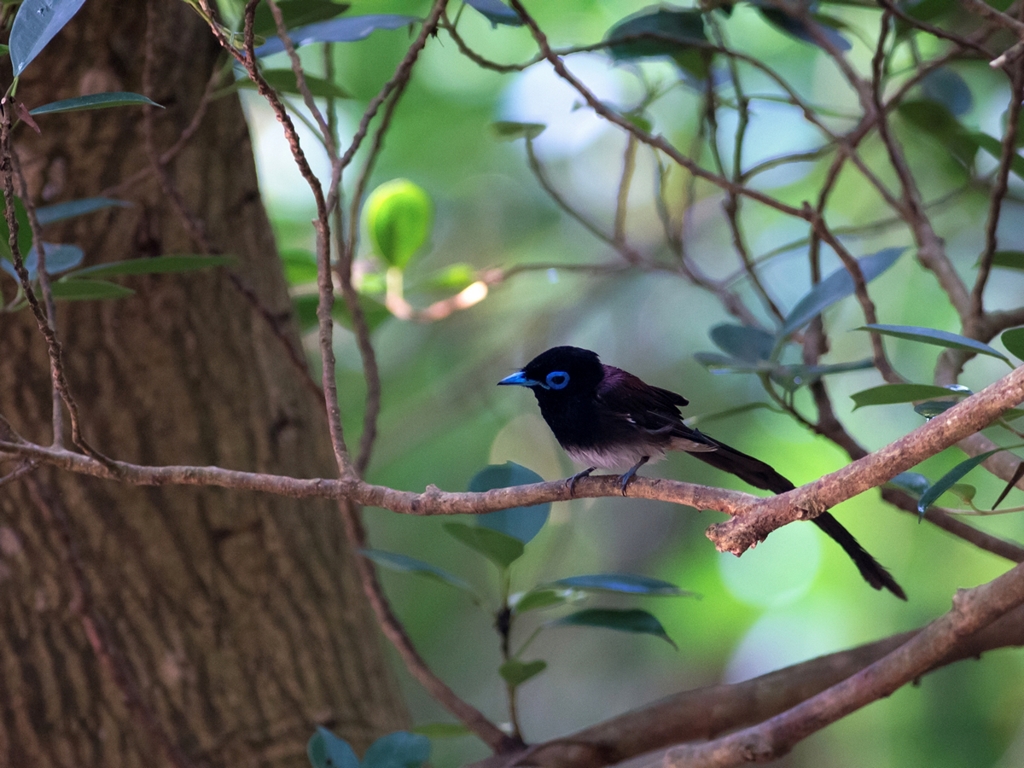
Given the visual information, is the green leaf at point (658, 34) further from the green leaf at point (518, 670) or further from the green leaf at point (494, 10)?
the green leaf at point (518, 670)

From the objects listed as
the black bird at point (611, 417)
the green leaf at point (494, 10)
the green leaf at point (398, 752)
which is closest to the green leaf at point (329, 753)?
the green leaf at point (398, 752)

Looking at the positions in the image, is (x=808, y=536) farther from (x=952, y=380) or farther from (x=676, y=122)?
(x=952, y=380)

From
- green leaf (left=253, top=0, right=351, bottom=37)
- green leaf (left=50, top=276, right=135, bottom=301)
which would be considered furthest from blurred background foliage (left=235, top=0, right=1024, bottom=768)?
green leaf (left=50, top=276, right=135, bottom=301)

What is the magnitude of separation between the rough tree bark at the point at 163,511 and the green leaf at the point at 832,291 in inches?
49.4

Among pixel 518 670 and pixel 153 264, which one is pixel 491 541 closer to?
pixel 518 670

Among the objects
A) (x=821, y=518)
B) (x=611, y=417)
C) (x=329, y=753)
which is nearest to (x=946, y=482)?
(x=821, y=518)

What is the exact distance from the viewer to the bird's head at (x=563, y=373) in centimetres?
227

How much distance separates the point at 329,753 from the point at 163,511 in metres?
0.75

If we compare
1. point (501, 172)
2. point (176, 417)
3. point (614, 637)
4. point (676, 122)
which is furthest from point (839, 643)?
point (176, 417)

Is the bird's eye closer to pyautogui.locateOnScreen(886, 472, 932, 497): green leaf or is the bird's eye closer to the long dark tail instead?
the long dark tail

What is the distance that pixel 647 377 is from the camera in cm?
557

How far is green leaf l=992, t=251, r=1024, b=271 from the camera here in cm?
200

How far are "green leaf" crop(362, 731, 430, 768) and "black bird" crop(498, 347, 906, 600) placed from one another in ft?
2.08

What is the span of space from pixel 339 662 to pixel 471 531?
64cm
